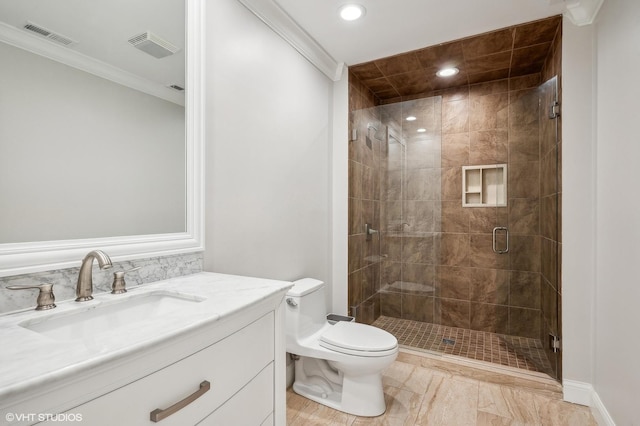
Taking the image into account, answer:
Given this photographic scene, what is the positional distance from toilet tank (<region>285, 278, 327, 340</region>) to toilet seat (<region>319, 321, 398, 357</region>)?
103 mm

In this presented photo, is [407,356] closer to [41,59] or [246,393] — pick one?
[246,393]

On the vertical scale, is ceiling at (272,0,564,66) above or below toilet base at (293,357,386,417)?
above

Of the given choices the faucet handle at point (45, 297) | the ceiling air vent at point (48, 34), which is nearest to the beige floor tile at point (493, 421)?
the faucet handle at point (45, 297)

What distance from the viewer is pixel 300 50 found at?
2.26 metres

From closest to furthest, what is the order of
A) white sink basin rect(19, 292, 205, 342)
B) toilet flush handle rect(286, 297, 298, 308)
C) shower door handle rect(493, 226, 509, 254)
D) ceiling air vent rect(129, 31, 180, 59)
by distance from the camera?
white sink basin rect(19, 292, 205, 342) < ceiling air vent rect(129, 31, 180, 59) < toilet flush handle rect(286, 297, 298, 308) < shower door handle rect(493, 226, 509, 254)

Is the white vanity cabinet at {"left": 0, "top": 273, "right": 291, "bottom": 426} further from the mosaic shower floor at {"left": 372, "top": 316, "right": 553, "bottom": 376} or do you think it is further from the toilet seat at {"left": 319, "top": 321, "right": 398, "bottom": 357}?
the mosaic shower floor at {"left": 372, "top": 316, "right": 553, "bottom": 376}

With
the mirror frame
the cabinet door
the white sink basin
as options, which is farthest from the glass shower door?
the white sink basin

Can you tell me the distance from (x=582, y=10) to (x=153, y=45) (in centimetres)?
235

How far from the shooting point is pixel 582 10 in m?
1.86

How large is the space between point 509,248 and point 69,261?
10.7ft

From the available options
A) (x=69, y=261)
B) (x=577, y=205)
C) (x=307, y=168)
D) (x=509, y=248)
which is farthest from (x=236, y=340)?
(x=509, y=248)

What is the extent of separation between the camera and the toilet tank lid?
6.27 feet

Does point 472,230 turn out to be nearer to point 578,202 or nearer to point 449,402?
point 578,202

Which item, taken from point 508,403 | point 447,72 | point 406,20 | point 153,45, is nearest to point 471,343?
point 508,403
